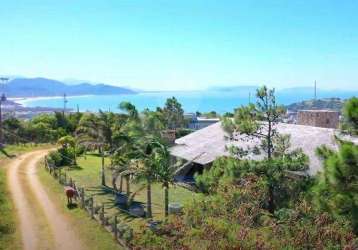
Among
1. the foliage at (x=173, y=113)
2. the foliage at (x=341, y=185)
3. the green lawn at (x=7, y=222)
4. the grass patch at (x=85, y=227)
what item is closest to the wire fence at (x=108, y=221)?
the grass patch at (x=85, y=227)

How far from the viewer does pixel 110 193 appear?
29.5 meters

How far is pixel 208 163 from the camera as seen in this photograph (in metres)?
31.2

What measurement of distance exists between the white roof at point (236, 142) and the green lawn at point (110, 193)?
2478 mm

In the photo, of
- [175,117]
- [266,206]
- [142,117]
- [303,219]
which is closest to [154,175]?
[142,117]

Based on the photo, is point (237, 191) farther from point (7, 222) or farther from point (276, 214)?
point (7, 222)

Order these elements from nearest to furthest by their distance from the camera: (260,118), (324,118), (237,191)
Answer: (237,191)
(260,118)
(324,118)

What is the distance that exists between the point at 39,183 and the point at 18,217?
359 inches

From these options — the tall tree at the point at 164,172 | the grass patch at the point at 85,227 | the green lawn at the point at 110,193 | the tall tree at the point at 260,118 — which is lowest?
the green lawn at the point at 110,193

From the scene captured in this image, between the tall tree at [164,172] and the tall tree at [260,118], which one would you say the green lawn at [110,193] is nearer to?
the tall tree at [164,172]

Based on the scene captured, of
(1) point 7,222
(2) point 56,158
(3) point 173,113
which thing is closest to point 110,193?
(1) point 7,222

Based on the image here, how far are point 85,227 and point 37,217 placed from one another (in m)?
3.27

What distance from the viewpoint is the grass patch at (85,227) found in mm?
19016

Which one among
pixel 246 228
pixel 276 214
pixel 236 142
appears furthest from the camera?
pixel 236 142

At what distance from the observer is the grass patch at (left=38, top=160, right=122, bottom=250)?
1902 centimetres
